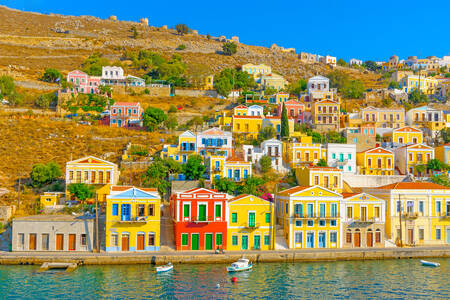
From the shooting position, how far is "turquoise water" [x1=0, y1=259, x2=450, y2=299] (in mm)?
31594

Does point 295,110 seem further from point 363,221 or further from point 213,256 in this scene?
point 213,256

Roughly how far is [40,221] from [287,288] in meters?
20.3

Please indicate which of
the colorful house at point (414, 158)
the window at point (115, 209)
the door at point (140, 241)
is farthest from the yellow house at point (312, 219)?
the colorful house at point (414, 158)

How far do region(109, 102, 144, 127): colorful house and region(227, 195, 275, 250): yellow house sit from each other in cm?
3996

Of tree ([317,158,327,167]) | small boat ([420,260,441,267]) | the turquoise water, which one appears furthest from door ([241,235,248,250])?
tree ([317,158,327,167])

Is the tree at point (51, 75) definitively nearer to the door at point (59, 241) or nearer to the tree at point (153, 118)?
the tree at point (153, 118)

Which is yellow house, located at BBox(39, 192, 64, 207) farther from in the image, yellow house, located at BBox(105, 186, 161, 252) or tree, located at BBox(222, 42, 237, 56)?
tree, located at BBox(222, 42, 237, 56)

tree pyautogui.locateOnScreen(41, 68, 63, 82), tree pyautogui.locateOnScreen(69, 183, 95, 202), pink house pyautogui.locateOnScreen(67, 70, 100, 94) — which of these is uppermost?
tree pyautogui.locateOnScreen(41, 68, 63, 82)

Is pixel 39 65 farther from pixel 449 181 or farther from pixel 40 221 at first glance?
pixel 449 181

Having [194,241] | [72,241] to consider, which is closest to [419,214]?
[194,241]

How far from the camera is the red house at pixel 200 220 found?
141 ft

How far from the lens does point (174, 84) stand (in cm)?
10769

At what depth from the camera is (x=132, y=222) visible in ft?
137

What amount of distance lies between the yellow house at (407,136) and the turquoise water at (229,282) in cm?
3571
